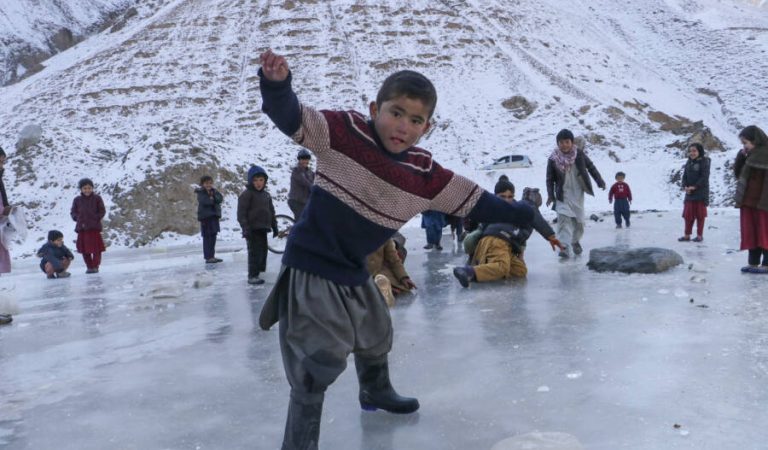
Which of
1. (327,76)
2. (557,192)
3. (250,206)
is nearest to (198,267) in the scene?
(250,206)

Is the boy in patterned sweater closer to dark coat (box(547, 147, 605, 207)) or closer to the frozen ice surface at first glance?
the frozen ice surface

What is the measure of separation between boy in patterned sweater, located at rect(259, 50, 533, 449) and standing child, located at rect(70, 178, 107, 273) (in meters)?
8.53

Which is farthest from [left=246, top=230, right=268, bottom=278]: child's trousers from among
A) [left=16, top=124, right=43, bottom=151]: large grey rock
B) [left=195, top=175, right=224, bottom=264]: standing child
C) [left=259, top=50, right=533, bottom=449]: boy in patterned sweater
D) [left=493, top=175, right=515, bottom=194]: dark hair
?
[left=16, top=124, right=43, bottom=151]: large grey rock

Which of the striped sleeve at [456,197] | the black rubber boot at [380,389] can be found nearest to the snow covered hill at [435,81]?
the black rubber boot at [380,389]

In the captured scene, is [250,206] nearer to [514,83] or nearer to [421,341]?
[421,341]

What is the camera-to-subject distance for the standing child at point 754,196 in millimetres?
6531

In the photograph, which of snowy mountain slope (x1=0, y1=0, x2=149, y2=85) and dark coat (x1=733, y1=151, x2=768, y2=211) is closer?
dark coat (x1=733, y1=151, x2=768, y2=211)

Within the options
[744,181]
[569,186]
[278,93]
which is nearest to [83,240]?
[569,186]

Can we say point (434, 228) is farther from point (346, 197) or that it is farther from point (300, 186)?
point (346, 197)

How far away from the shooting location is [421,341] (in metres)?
4.23

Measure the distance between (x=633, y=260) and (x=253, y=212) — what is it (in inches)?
174

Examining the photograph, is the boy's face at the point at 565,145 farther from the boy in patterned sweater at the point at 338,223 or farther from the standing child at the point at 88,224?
the standing child at the point at 88,224

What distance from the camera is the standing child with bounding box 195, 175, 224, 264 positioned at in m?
10.1

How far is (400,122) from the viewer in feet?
7.94
